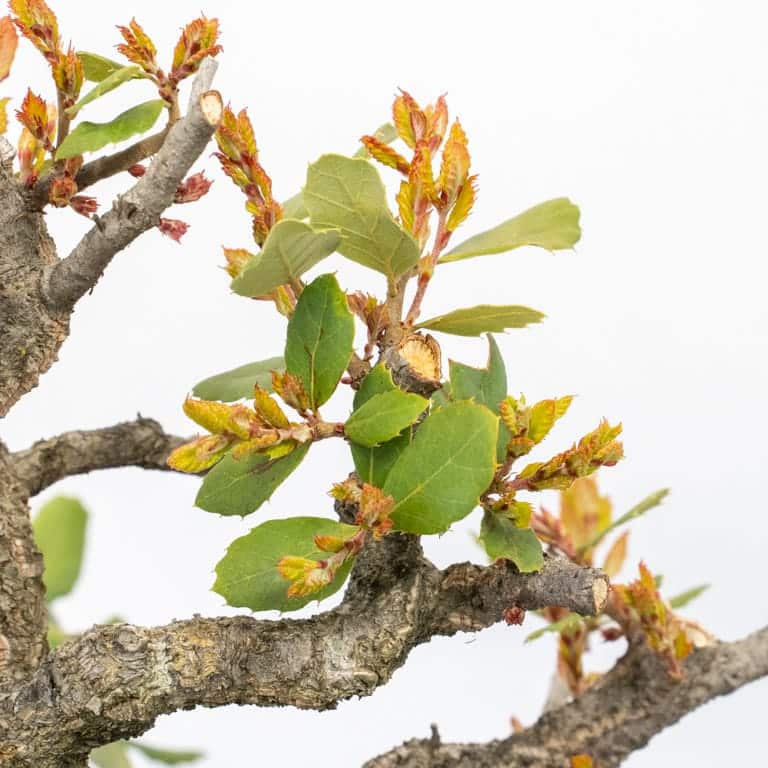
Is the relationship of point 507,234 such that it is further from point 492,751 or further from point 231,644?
point 492,751

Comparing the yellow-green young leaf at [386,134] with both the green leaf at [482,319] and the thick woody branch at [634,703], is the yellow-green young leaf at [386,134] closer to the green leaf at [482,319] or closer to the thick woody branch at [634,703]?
the green leaf at [482,319]

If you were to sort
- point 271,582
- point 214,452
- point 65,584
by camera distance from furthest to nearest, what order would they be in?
point 65,584, point 271,582, point 214,452

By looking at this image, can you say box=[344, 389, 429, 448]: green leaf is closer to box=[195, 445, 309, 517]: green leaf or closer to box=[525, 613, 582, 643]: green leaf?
box=[195, 445, 309, 517]: green leaf

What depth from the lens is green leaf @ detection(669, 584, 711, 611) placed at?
197cm

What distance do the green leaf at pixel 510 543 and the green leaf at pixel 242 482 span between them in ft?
0.73

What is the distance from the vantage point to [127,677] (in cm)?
125

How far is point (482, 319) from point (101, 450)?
78cm

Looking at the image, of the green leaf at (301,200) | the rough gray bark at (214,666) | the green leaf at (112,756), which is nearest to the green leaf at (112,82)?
the green leaf at (301,200)

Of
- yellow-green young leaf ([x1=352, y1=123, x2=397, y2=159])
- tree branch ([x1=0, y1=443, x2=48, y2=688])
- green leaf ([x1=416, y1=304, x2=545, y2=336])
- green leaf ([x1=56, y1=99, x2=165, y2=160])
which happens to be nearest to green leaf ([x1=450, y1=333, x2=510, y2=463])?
green leaf ([x1=416, y1=304, x2=545, y2=336])

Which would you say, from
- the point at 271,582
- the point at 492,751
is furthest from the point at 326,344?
the point at 492,751

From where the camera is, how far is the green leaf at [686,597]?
197 centimetres

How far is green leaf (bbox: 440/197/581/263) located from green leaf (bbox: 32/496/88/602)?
0.99 metres

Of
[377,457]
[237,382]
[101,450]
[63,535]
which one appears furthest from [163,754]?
[377,457]

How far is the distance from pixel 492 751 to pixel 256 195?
95 cm
